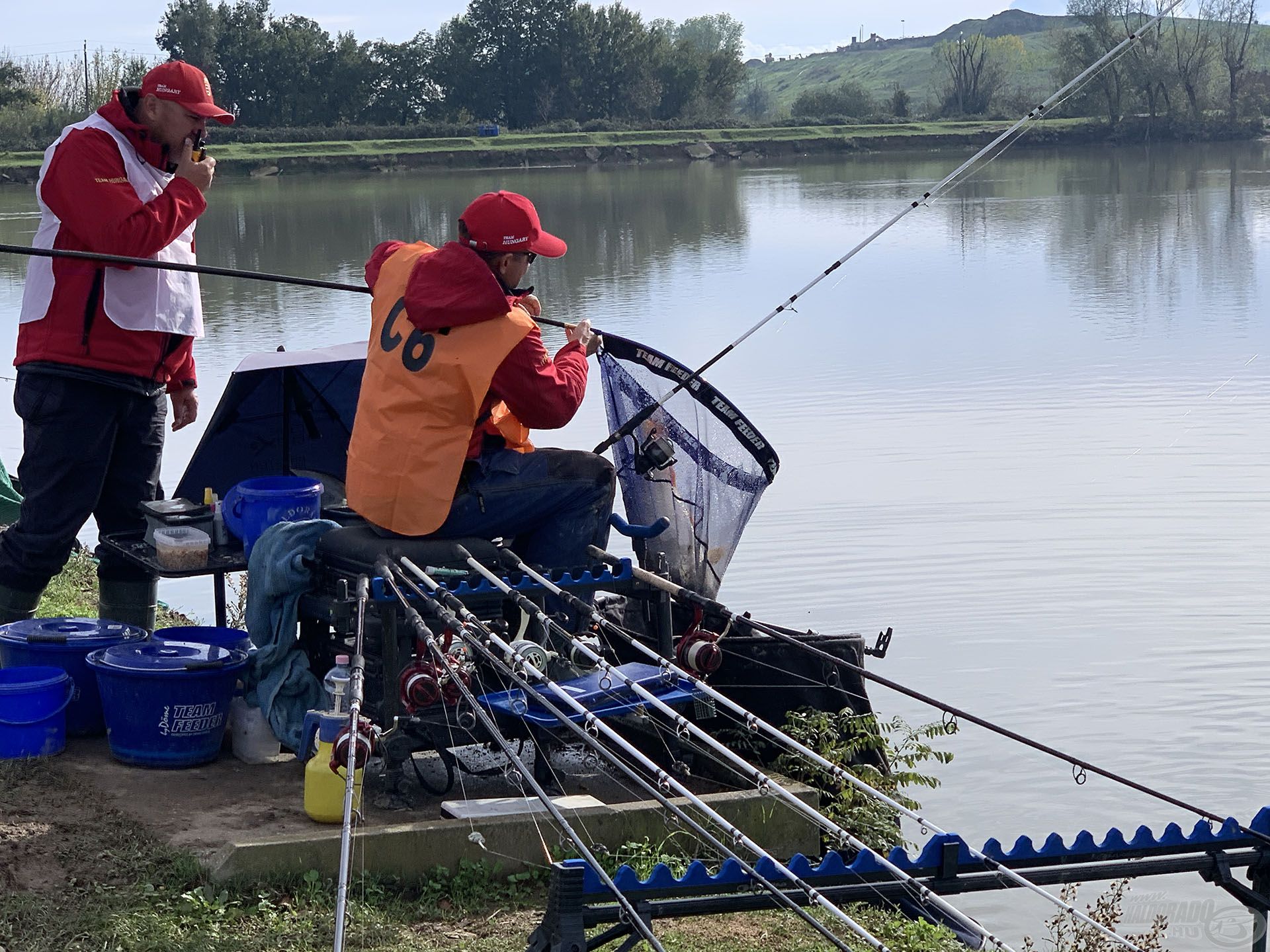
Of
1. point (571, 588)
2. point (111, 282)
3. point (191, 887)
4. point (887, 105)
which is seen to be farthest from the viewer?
point (887, 105)

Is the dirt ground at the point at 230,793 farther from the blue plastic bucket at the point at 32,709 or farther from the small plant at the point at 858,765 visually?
the small plant at the point at 858,765

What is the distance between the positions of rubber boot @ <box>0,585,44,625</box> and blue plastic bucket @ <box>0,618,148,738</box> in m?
0.18

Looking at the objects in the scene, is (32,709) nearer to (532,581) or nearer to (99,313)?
(99,313)

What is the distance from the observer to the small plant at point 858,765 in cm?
480

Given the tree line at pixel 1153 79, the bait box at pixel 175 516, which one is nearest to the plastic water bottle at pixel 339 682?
the bait box at pixel 175 516

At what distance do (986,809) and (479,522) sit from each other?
2125 mm

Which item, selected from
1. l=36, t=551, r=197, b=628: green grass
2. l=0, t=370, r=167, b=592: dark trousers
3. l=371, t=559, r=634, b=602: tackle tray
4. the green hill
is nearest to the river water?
l=36, t=551, r=197, b=628: green grass

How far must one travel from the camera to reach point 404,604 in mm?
4215

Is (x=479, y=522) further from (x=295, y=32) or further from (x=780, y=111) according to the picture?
(x=780, y=111)

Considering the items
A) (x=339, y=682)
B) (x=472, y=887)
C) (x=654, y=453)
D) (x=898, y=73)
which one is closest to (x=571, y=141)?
(x=654, y=453)

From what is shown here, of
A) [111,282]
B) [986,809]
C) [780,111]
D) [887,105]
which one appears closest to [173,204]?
[111,282]

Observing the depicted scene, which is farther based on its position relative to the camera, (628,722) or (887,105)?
(887,105)

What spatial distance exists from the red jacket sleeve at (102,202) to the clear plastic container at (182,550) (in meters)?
0.86

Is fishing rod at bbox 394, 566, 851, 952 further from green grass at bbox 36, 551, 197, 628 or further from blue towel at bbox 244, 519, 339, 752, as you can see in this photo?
green grass at bbox 36, 551, 197, 628
